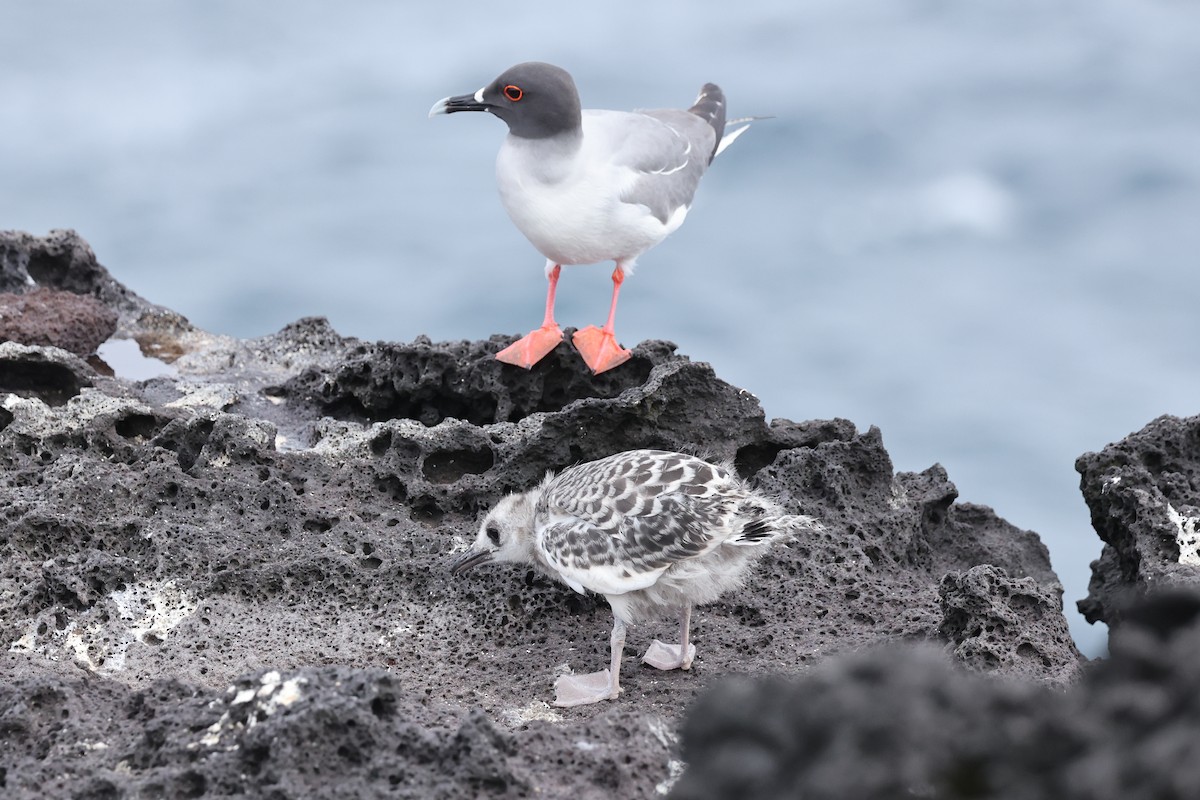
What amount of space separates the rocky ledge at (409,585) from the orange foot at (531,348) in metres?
0.09

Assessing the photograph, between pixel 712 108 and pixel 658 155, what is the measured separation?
129 cm

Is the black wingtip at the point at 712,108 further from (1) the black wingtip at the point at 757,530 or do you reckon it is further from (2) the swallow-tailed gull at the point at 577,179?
(1) the black wingtip at the point at 757,530

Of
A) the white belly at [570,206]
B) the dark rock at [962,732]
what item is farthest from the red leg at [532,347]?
the dark rock at [962,732]

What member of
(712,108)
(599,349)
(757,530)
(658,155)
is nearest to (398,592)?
(757,530)

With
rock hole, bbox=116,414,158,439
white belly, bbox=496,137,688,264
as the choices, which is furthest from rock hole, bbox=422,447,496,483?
white belly, bbox=496,137,688,264

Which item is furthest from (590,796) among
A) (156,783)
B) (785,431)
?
(785,431)

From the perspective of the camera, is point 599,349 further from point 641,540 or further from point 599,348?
point 641,540

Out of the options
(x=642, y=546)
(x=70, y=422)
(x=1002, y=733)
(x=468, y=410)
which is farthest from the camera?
(x=468, y=410)

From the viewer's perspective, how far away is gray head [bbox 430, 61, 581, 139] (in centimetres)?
783

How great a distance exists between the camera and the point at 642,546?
5305 millimetres

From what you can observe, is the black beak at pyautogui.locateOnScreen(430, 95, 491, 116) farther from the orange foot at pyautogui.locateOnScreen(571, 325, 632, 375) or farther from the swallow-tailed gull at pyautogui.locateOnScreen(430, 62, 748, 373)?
the orange foot at pyautogui.locateOnScreen(571, 325, 632, 375)

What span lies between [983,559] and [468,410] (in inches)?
123

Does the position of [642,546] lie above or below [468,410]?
below

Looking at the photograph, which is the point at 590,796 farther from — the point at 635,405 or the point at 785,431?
the point at 785,431
